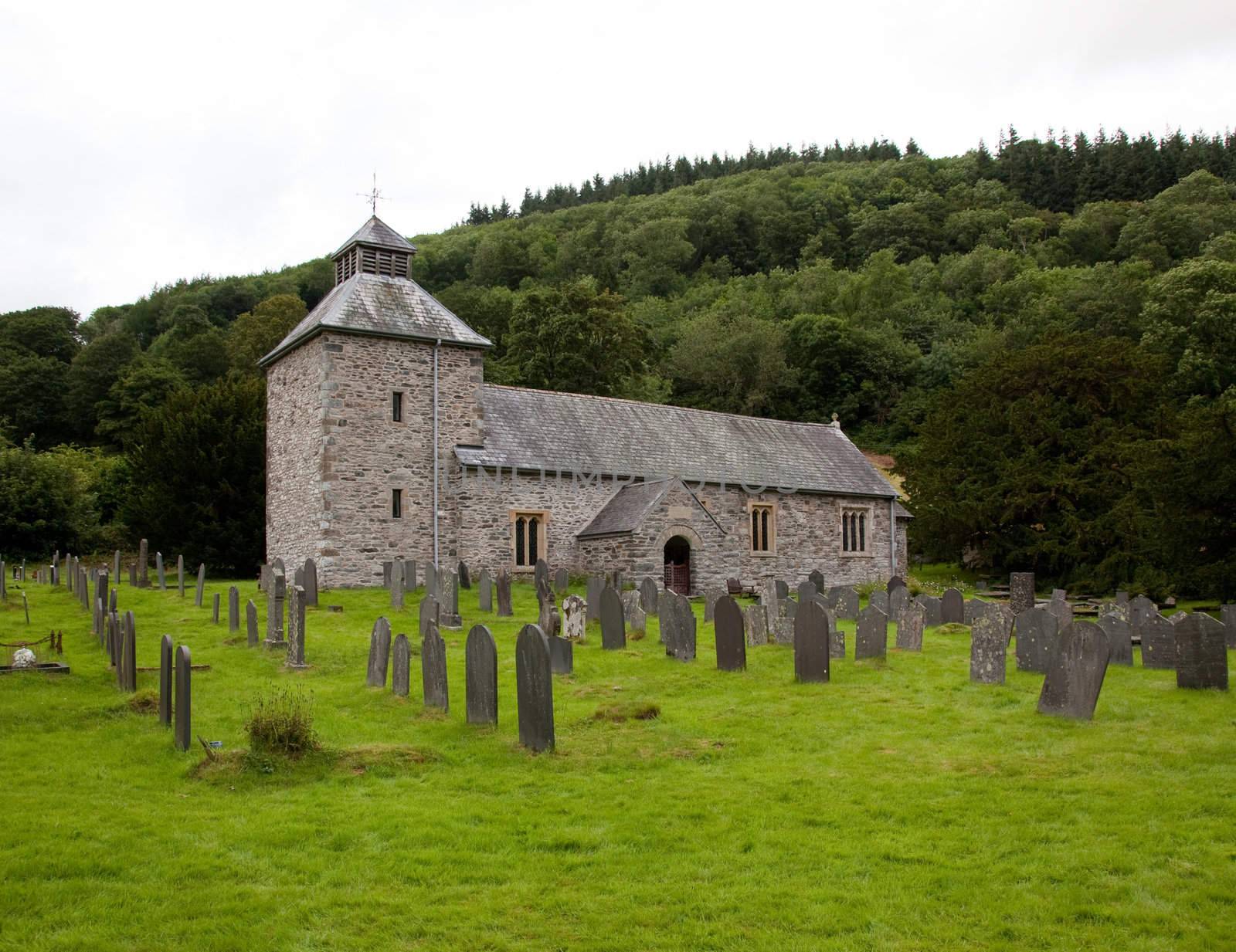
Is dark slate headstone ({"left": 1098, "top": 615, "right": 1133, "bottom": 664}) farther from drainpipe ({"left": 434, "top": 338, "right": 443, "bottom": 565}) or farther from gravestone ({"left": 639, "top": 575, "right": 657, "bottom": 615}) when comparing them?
drainpipe ({"left": 434, "top": 338, "right": 443, "bottom": 565})

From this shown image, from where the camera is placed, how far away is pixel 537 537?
29.2 metres

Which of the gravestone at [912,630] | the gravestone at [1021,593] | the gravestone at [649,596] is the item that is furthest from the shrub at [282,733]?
the gravestone at [1021,593]

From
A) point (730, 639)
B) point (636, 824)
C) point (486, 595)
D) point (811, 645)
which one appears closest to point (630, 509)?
point (486, 595)

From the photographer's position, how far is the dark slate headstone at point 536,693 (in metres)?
10.1

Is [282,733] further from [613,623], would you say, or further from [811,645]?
[613,623]

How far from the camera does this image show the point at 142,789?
8.88 metres

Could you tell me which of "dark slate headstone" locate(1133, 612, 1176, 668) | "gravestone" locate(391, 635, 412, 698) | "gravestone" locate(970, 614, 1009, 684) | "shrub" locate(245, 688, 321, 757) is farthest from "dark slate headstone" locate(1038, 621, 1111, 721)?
"shrub" locate(245, 688, 321, 757)

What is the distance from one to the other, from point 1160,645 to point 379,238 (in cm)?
2266

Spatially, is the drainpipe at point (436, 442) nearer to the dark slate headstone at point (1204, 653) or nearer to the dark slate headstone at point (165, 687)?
the dark slate headstone at point (165, 687)

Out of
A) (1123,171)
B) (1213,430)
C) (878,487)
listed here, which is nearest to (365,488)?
(878,487)

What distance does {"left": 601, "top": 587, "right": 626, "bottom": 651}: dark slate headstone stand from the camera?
16.6 meters

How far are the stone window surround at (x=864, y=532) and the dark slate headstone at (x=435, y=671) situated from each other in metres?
24.6

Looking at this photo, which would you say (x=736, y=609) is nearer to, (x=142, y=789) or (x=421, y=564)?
(x=142, y=789)

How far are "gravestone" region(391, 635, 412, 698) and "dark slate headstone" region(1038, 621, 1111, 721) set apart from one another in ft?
23.7
